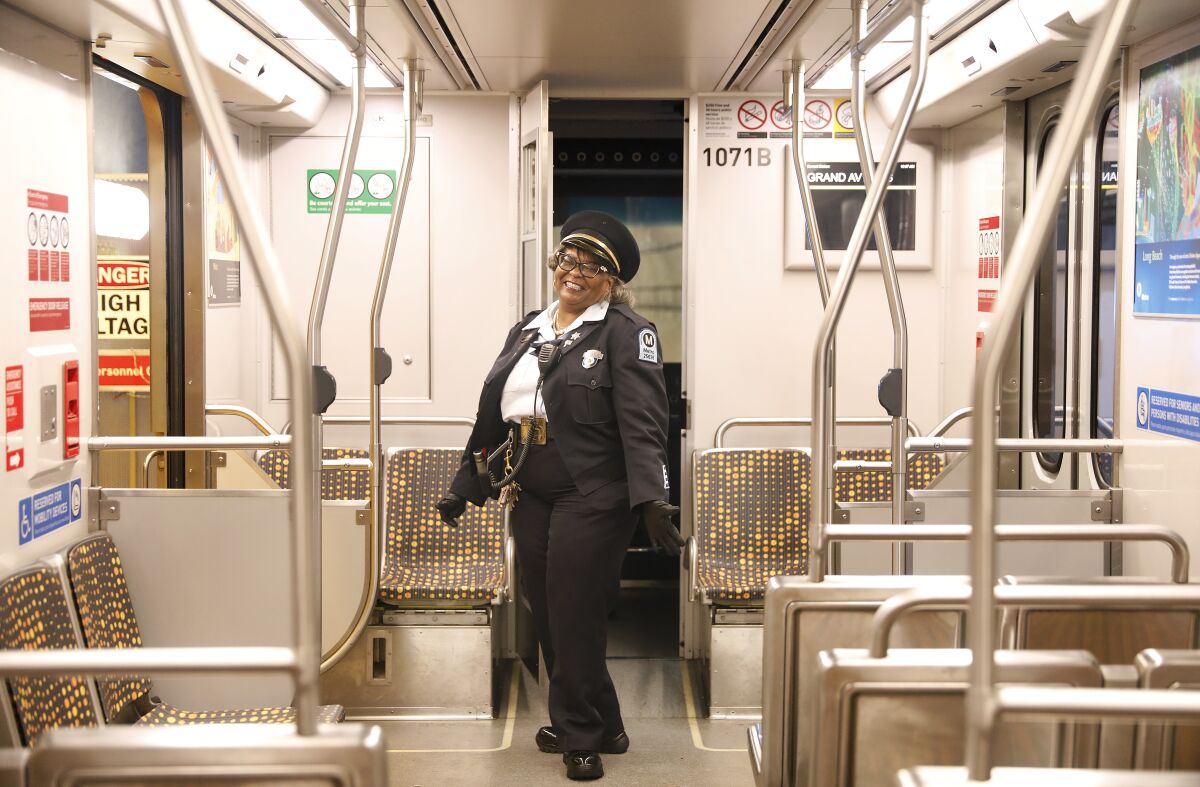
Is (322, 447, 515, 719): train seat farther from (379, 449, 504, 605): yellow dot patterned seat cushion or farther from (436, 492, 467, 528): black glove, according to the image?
(436, 492, 467, 528): black glove

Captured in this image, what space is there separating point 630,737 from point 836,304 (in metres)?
2.46

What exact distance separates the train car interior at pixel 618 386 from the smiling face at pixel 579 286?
109mm

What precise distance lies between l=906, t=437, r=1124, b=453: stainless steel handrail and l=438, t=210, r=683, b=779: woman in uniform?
825 millimetres

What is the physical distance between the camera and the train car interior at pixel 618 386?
6.86ft

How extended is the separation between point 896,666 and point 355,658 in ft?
10.3

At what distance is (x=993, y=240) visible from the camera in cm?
522

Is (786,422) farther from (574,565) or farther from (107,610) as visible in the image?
(107,610)

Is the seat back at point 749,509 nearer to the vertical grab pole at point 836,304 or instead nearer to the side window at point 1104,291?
the side window at point 1104,291

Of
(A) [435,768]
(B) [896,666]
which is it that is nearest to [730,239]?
(A) [435,768]

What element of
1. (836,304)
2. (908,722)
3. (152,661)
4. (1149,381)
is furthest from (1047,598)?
(1149,381)

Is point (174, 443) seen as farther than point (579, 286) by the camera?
No

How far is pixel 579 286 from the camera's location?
170 inches

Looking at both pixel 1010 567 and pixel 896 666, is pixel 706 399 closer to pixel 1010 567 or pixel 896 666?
pixel 1010 567

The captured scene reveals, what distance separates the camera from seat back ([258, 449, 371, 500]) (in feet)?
17.9
